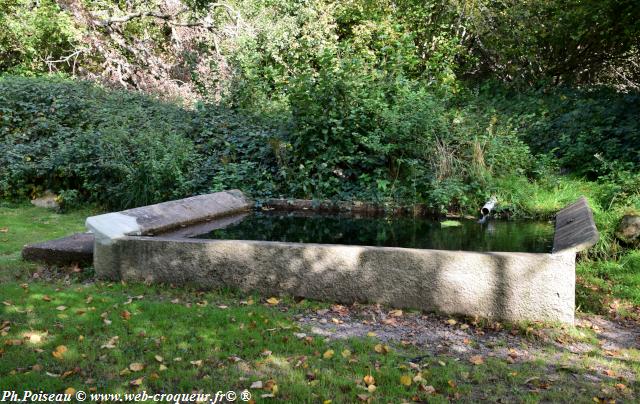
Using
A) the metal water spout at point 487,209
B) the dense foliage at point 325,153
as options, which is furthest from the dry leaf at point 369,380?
the dense foliage at point 325,153

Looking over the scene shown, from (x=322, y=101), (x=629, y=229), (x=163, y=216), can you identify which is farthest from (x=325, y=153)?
(x=629, y=229)

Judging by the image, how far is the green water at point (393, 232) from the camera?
5582 millimetres

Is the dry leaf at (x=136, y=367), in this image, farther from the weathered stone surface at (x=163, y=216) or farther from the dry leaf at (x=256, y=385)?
the weathered stone surface at (x=163, y=216)

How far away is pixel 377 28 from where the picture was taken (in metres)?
13.8

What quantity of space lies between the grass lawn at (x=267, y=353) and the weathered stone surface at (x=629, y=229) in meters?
1.91

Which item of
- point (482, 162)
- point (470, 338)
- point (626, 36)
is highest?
point (626, 36)

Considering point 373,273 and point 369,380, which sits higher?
point 373,273

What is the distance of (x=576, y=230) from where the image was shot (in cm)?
482

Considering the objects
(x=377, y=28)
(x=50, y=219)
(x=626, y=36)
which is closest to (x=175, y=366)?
(x=50, y=219)

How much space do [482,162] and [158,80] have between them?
959cm

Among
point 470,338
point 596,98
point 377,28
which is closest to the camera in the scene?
point 470,338

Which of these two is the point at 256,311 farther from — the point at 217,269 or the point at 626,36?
the point at 626,36

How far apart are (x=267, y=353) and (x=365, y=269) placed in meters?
1.20

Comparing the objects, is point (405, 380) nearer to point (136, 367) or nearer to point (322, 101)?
point (136, 367)
